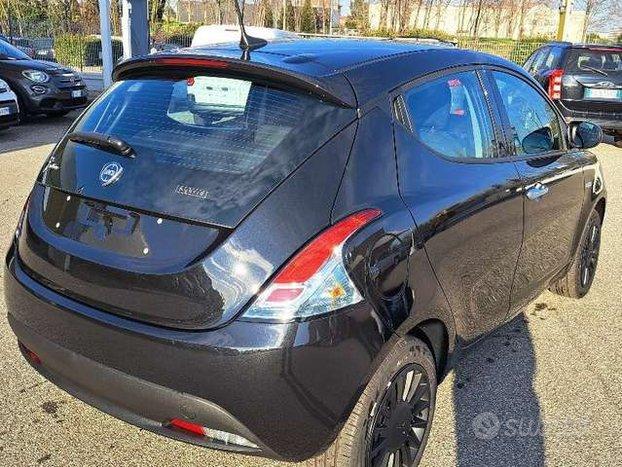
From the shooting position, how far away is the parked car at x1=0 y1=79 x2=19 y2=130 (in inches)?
370

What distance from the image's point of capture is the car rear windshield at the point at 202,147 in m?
2.13

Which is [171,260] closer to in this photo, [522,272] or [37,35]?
[522,272]

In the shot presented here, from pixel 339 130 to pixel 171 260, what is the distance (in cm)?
71

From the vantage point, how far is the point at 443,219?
2.54 metres

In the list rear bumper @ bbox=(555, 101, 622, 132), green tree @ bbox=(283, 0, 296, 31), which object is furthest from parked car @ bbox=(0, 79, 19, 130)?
green tree @ bbox=(283, 0, 296, 31)

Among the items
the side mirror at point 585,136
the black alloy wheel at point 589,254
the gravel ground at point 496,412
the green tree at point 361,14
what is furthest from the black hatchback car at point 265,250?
the green tree at point 361,14

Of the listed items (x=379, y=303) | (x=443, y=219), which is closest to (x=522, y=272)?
(x=443, y=219)

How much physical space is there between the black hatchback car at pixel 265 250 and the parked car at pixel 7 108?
765 cm

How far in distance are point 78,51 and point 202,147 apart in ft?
61.1

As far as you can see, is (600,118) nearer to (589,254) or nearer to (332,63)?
(589,254)

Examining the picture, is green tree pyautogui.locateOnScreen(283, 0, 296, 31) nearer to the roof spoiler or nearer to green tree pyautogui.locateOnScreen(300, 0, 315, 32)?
green tree pyautogui.locateOnScreen(300, 0, 315, 32)

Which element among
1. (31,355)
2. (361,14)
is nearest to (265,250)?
(31,355)

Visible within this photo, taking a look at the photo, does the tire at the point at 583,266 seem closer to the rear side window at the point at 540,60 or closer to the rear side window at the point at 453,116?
the rear side window at the point at 453,116

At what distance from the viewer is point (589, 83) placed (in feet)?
34.3
